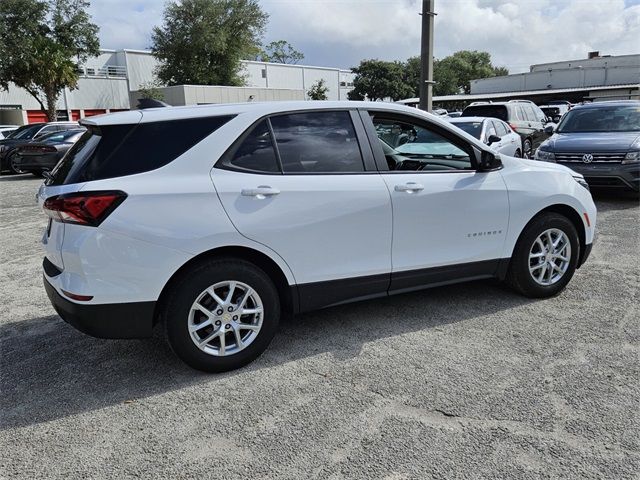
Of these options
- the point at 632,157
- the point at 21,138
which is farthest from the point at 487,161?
the point at 21,138

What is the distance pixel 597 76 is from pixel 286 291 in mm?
69897

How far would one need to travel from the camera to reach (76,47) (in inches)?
1471

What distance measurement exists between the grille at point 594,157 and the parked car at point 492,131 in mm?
1413

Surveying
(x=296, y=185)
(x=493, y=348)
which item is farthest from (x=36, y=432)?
(x=493, y=348)

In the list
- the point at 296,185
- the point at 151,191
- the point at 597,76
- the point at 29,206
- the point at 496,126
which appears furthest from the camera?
the point at 597,76

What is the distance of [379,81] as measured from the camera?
7775 cm

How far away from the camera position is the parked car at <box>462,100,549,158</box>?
14.8 m

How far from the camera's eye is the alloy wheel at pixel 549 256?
183 inches

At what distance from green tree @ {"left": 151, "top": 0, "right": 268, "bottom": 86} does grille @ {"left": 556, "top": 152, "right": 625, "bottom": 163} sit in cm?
4418

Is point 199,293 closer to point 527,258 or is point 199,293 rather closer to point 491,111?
point 527,258

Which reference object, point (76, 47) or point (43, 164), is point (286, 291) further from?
point (76, 47)

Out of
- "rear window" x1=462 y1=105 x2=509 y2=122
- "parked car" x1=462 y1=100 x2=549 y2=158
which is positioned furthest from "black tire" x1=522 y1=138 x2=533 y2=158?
"rear window" x1=462 y1=105 x2=509 y2=122

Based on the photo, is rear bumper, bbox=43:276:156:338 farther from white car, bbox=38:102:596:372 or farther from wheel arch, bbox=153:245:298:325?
wheel arch, bbox=153:245:298:325

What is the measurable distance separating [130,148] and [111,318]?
3.41 ft
